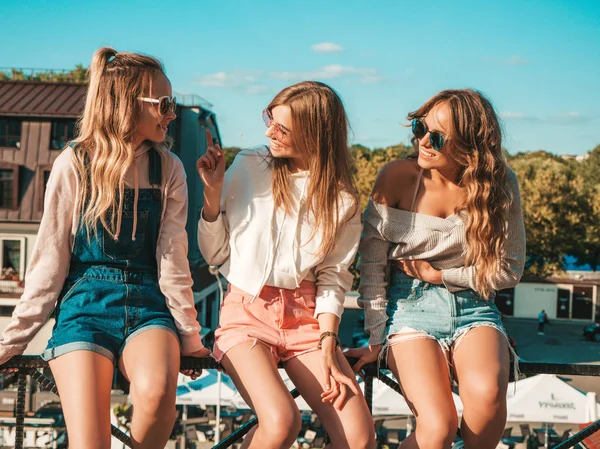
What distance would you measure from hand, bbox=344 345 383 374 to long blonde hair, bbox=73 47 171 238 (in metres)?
1.24

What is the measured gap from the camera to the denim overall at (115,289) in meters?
2.89

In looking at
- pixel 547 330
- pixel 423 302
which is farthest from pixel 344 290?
pixel 547 330

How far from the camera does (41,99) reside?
24.1m

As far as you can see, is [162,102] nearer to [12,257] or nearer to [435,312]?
[435,312]

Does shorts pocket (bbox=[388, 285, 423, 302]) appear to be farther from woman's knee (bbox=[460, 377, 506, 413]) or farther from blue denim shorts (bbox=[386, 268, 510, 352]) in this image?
woman's knee (bbox=[460, 377, 506, 413])

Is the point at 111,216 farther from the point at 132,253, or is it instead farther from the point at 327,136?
the point at 327,136

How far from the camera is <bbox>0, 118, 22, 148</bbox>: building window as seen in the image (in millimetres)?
23953

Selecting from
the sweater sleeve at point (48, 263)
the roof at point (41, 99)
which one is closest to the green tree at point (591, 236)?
the roof at point (41, 99)

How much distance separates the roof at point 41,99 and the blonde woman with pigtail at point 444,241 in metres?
21.3

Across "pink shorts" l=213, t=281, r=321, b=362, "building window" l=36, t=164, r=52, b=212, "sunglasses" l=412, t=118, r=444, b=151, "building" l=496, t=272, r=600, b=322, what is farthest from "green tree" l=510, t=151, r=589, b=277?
"pink shorts" l=213, t=281, r=321, b=362

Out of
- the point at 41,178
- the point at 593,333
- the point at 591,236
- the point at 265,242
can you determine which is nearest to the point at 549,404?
the point at 265,242

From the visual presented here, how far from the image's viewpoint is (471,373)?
2945 millimetres

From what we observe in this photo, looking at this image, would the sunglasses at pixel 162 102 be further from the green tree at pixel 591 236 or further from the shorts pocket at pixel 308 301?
the green tree at pixel 591 236

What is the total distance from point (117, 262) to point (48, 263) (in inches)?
11.7
